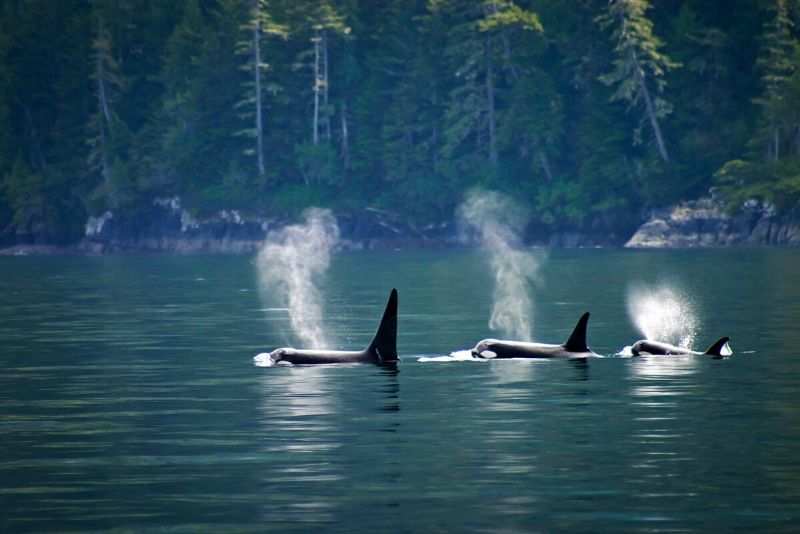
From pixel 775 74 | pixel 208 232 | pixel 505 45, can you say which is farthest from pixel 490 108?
pixel 208 232

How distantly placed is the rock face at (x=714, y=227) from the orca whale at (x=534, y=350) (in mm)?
86778

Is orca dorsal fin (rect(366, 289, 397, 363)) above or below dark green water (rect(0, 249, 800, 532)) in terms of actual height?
above

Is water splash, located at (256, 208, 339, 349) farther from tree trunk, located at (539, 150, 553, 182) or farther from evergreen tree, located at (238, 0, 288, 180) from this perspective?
tree trunk, located at (539, 150, 553, 182)

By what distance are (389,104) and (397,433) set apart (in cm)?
13459

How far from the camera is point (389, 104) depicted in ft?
516

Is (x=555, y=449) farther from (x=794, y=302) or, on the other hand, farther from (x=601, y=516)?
(x=794, y=302)

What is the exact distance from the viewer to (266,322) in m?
49.4

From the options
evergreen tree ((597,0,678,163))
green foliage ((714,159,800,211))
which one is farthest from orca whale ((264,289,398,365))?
evergreen tree ((597,0,678,163))

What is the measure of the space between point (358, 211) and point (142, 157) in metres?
23.8

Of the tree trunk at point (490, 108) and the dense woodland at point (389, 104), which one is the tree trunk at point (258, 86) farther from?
the tree trunk at point (490, 108)

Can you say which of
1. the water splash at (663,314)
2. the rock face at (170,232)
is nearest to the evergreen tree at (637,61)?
the rock face at (170,232)

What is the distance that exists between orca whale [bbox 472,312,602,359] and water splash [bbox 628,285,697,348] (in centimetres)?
426

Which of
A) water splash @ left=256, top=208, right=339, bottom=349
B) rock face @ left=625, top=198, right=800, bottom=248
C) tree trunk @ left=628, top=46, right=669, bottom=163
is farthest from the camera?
tree trunk @ left=628, top=46, right=669, bottom=163

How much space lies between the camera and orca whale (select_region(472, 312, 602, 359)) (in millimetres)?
34984
